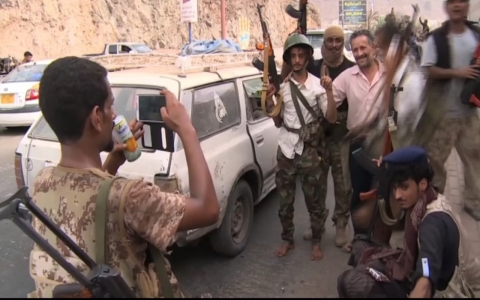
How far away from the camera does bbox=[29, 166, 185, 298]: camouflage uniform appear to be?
1.40 m

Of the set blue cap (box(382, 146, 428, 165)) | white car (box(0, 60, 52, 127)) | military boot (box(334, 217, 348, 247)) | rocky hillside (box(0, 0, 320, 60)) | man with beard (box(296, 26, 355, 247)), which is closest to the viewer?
blue cap (box(382, 146, 428, 165))

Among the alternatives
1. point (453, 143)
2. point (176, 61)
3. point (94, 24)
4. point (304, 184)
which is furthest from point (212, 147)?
point (94, 24)

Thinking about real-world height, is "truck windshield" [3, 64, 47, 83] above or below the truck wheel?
above

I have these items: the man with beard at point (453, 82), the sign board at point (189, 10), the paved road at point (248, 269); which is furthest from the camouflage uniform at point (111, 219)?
the sign board at point (189, 10)

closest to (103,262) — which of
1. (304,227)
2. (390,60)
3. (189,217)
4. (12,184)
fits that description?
(189,217)

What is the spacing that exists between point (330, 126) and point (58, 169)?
2.99 metres

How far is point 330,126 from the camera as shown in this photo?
4.15 metres

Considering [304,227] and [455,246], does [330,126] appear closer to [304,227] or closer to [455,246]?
[304,227]

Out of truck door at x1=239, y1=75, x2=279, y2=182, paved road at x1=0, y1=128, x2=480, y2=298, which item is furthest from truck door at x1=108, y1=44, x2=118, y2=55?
truck door at x1=239, y1=75, x2=279, y2=182

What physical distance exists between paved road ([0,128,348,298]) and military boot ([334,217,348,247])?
0.08 metres

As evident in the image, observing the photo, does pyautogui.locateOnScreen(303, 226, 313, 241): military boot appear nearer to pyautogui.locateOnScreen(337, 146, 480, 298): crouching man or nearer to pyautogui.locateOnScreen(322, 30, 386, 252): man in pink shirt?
pyautogui.locateOnScreen(322, 30, 386, 252): man in pink shirt

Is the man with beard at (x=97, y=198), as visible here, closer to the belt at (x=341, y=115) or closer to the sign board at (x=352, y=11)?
the belt at (x=341, y=115)

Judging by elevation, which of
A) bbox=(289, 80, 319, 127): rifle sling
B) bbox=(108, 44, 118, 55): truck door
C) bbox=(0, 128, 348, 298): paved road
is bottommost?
bbox=(0, 128, 348, 298): paved road

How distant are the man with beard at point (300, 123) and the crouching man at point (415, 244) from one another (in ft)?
4.37
